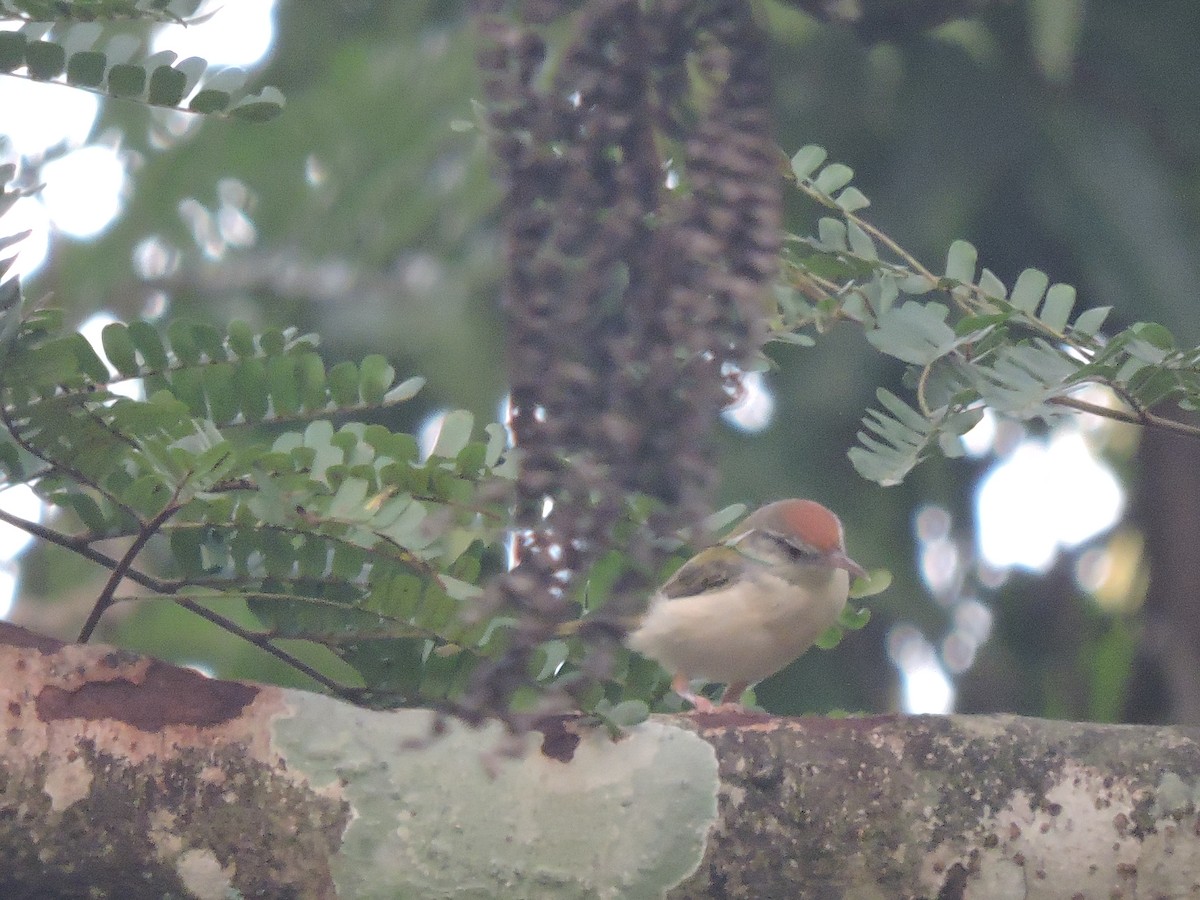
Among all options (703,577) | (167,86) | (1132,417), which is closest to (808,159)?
(1132,417)

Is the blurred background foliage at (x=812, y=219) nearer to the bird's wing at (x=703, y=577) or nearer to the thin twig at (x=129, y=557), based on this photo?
the bird's wing at (x=703, y=577)

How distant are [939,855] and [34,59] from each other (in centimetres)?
128

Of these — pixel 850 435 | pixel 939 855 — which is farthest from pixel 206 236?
pixel 939 855

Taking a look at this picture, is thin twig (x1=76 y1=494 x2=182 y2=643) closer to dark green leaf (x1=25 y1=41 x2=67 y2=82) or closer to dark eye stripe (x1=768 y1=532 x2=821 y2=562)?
dark green leaf (x1=25 y1=41 x2=67 y2=82)

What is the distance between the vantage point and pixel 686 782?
5.05 feet

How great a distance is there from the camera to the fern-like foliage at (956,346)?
1.63 meters

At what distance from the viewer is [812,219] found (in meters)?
4.44

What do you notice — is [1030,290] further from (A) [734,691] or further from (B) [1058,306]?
(A) [734,691]

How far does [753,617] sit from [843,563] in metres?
0.18

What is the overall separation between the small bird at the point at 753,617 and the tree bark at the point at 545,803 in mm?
810

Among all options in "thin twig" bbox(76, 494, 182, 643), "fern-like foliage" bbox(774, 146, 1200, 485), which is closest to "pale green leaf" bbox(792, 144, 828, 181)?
"fern-like foliage" bbox(774, 146, 1200, 485)

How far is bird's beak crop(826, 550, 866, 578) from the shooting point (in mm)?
2471

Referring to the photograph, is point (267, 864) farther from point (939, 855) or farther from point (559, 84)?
point (559, 84)

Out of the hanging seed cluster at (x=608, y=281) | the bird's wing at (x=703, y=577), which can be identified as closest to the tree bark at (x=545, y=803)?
the hanging seed cluster at (x=608, y=281)
